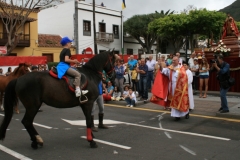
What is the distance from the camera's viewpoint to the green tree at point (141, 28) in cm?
4428

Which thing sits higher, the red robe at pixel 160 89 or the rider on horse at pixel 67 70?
the rider on horse at pixel 67 70

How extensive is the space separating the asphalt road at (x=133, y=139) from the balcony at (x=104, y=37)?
101 ft

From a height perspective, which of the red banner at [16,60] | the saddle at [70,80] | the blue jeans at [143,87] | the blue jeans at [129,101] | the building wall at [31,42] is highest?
the building wall at [31,42]

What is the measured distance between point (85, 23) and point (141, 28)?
1088 centimetres

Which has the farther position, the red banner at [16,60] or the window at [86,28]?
the window at [86,28]

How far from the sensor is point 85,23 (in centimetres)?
3719

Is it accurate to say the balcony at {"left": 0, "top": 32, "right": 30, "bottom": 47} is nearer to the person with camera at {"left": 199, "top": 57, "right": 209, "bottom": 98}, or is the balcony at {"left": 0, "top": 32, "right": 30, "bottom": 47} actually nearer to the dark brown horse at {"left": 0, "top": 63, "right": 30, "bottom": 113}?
the dark brown horse at {"left": 0, "top": 63, "right": 30, "bottom": 113}

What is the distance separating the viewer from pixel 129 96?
10.9 metres

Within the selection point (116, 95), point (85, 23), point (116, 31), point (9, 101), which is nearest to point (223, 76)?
point (116, 95)

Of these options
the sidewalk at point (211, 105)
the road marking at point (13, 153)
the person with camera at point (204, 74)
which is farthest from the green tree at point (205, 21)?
the road marking at point (13, 153)

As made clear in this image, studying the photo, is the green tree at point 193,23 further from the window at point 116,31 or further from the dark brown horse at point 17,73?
the dark brown horse at point 17,73

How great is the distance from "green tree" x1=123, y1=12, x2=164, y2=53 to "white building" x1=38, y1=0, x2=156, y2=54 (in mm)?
2314

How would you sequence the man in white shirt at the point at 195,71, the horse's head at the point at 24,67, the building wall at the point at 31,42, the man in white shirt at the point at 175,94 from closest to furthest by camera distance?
the man in white shirt at the point at 175,94 < the horse's head at the point at 24,67 < the man in white shirt at the point at 195,71 < the building wall at the point at 31,42

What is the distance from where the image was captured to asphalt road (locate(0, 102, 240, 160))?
5297 mm
